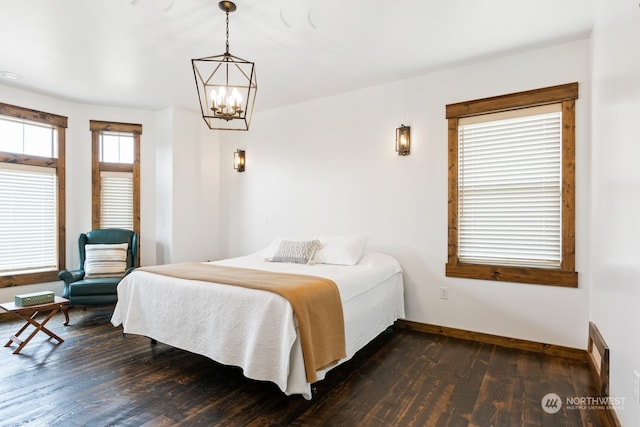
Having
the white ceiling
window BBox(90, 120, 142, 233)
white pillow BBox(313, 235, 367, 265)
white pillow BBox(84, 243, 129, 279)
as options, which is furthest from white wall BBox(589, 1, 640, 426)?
window BBox(90, 120, 142, 233)

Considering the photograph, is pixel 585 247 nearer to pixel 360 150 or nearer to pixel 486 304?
pixel 486 304

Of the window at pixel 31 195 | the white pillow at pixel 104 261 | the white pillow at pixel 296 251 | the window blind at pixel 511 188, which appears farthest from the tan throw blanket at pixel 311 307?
the window at pixel 31 195

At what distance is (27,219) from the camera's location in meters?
4.55

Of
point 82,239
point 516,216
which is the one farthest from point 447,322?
point 82,239

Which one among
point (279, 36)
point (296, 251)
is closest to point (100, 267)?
point (296, 251)

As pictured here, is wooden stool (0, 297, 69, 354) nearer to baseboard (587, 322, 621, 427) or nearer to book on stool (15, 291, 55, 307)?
book on stool (15, 291, 55, 307)

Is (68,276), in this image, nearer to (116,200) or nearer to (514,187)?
(116,200)

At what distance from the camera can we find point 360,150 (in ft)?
14.2

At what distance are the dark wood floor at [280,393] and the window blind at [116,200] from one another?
217cm

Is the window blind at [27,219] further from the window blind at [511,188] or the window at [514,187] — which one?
the window blind at [511,188]

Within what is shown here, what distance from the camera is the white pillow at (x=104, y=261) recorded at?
4.49 m

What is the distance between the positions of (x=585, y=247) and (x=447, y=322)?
1.45 m

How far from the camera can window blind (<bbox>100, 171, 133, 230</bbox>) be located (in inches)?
205

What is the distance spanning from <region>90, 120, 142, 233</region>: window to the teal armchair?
342mm
